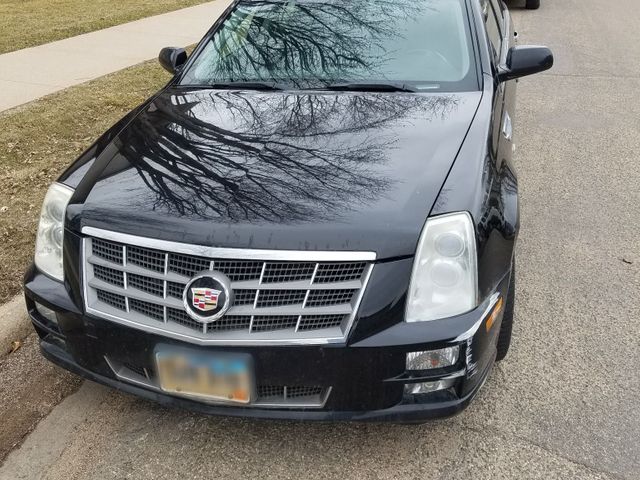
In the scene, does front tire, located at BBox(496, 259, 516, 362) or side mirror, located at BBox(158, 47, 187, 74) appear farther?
side mirror, located at BBox(158, 47, 187, 74)

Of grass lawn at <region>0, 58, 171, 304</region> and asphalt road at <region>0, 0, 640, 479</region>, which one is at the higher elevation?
asphalt road at <region>0, 0, 640, 479</region>

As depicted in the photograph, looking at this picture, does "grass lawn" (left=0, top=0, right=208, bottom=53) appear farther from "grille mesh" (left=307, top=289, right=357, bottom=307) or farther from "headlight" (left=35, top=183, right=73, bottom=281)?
"grille mesh" (left=307, top=289, right=357, bottom=307)

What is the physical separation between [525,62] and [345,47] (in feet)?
3.24

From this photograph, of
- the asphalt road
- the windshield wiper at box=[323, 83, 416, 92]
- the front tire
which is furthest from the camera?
the windshield wiper at box=[323, 83, 416, 92]

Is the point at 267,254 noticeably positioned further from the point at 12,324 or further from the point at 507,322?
the point at 12,324

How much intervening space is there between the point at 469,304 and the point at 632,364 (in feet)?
4.01

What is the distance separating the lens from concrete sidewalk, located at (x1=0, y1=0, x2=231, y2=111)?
6672 millimetres

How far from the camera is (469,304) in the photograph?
2246 millimetres

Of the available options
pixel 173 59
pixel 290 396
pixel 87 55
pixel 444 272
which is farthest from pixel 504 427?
pixel 87 55

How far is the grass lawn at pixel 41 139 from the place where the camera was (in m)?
3.94

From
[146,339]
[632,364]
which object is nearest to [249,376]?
[146,339]

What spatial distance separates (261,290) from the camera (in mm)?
2172

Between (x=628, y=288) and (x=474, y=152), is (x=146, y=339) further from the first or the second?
(x=628, y=288)

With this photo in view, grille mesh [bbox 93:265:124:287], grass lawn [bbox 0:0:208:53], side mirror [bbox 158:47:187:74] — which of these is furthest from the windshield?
grass lawn [bbox 0:0:208:53]
